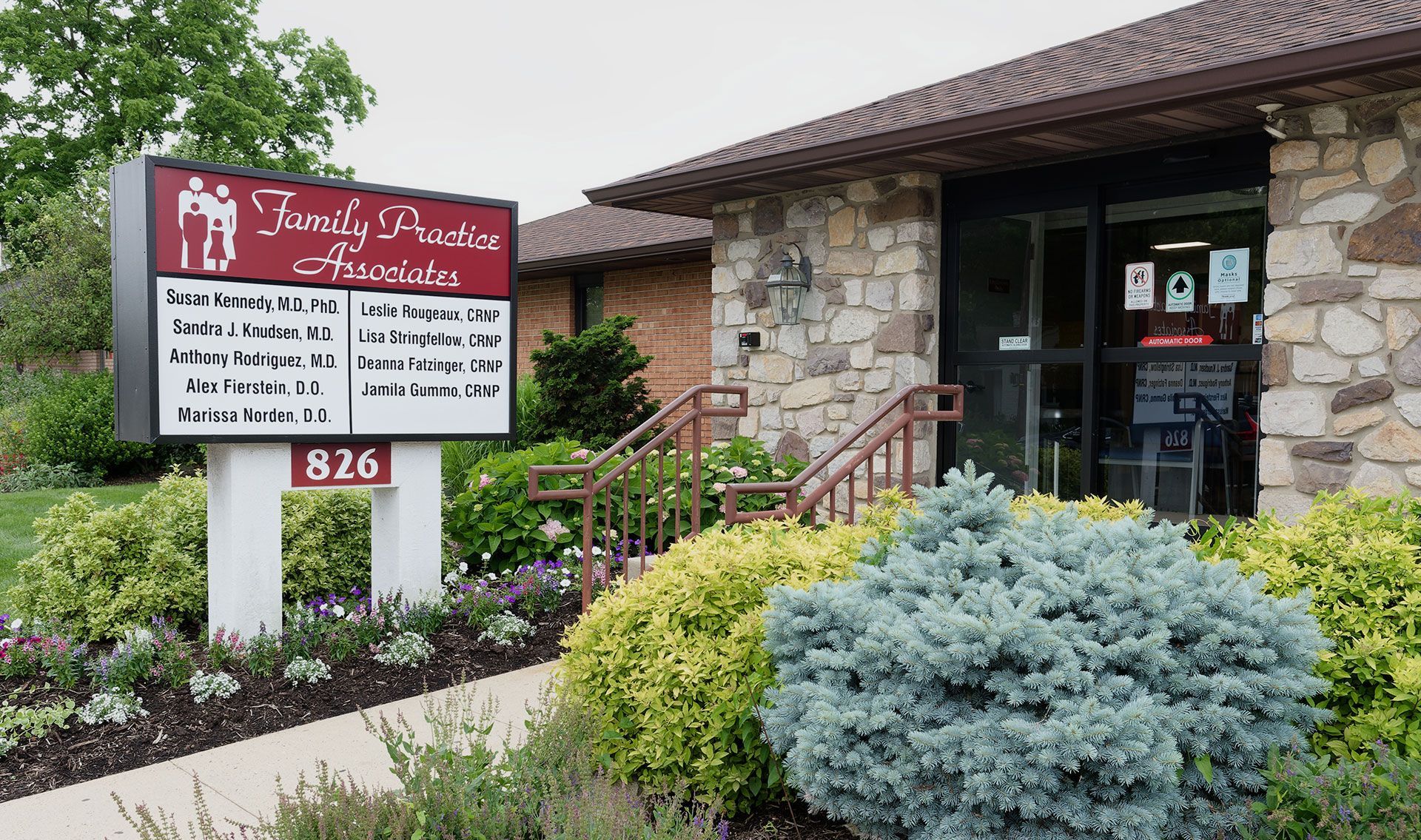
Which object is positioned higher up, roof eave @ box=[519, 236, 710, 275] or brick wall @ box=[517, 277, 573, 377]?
roof eave @ box=[519, 236, 710, 275]

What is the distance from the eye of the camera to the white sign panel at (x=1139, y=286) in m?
5.85

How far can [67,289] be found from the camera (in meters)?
16.9

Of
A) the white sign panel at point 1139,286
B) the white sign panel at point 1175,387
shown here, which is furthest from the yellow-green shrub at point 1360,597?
the white sign panel at point 1139,286

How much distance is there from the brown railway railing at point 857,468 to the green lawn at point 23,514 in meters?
4.93

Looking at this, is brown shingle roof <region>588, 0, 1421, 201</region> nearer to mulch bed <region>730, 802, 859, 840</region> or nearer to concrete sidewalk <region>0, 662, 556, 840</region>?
mulch bed <region>730, 802, 859, 840</region>

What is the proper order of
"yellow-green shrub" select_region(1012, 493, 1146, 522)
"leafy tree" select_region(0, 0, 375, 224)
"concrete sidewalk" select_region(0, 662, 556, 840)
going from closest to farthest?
"concrete sidewalk" select_region(0, 662, 556, 840) < "yellow-green shrub" select_region(1012, 493, 1146, 522) < "leafy tree" select_region(0, 0, 375, 224)

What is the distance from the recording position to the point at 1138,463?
5.98 metres

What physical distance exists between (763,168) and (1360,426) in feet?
11.7

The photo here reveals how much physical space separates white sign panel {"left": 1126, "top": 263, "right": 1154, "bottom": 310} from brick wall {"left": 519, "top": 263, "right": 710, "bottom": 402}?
5.60 m

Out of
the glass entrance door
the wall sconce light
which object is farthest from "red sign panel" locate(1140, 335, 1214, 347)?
the wall sconce light

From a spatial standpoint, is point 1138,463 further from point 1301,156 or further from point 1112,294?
point 1301,156

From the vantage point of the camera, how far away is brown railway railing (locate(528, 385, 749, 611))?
16.6ft

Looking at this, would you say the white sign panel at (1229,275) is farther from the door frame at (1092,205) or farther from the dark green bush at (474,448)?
the dark green bush at (474,448)

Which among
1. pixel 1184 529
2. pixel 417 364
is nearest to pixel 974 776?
pixel 1184 529
